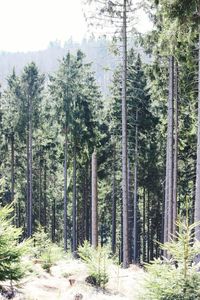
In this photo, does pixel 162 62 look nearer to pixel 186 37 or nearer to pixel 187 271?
pixel 186 37

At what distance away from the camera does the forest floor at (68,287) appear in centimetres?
998

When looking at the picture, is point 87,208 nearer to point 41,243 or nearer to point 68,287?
point 41,243

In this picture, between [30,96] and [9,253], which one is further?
[30,96]

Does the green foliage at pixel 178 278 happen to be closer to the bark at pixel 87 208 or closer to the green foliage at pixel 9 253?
the green foliage at pixel 9 253

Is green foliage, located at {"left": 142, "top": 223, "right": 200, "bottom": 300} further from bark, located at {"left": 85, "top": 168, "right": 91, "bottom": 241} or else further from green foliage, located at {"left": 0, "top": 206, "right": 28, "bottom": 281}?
bark, located at {"left": 85, "top": 168, "right": 91, "bottom": 241}

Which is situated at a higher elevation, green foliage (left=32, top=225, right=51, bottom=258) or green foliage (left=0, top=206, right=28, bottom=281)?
green foliage (left=0, top=206, right=28, bottom=281)

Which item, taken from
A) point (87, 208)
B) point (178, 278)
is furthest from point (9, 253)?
point (87, 208)

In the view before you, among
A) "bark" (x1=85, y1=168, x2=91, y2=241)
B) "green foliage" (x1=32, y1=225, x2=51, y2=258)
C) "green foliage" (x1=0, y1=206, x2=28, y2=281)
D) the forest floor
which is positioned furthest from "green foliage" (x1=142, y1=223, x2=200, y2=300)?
"bark" (x1=85, y1=168, x2=91, y2=241)

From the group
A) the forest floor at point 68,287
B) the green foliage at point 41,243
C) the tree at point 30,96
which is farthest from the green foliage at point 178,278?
the tree at point 30,96

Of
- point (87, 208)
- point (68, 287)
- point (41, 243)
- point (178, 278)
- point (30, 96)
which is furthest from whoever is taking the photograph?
point (87, 208)

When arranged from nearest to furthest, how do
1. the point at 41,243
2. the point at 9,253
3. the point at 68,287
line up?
the point at 9,253
the point at 68,287
the point at 41,243

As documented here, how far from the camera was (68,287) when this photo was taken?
Answer: 1188 cm

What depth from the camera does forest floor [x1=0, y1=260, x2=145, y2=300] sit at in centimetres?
998

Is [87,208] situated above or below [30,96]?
below
